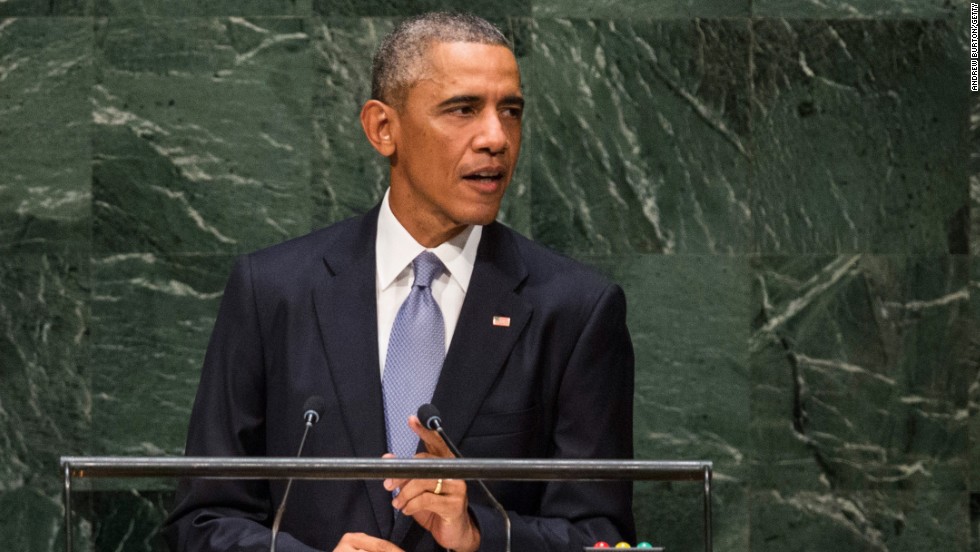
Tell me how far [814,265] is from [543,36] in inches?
45.7

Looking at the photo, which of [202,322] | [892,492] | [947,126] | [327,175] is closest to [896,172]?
[947,126]

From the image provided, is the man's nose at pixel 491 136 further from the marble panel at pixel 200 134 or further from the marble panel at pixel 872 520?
the marble panel at pixel 872 520

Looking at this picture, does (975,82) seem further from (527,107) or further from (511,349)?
(511,349)

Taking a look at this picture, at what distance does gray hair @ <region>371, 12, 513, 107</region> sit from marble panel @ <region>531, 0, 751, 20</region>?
1812mm

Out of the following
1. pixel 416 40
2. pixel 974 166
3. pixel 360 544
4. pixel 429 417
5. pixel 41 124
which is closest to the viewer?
pixel 429 417

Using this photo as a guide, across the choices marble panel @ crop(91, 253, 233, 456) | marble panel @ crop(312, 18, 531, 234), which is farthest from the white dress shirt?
marble panel @ crop(91, 253, 233, 456)

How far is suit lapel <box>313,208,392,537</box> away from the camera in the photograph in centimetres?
313

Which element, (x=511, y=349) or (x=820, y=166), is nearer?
(x=511, y=349)

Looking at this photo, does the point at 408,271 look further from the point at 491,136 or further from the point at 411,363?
the point at 491,136

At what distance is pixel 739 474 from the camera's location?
5.18 meters

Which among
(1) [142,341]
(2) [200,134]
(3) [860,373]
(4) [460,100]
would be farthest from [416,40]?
(3) [860,373]

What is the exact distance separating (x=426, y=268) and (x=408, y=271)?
5 cm

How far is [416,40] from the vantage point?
330 cm

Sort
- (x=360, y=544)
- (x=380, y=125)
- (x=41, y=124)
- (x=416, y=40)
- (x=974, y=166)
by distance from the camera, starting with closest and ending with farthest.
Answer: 1. (x=360, y=544)
2. (x=416, y=40)
3. (x=380, y=125)
4. (x=41, y=124)
5. (x=974, y=166)
